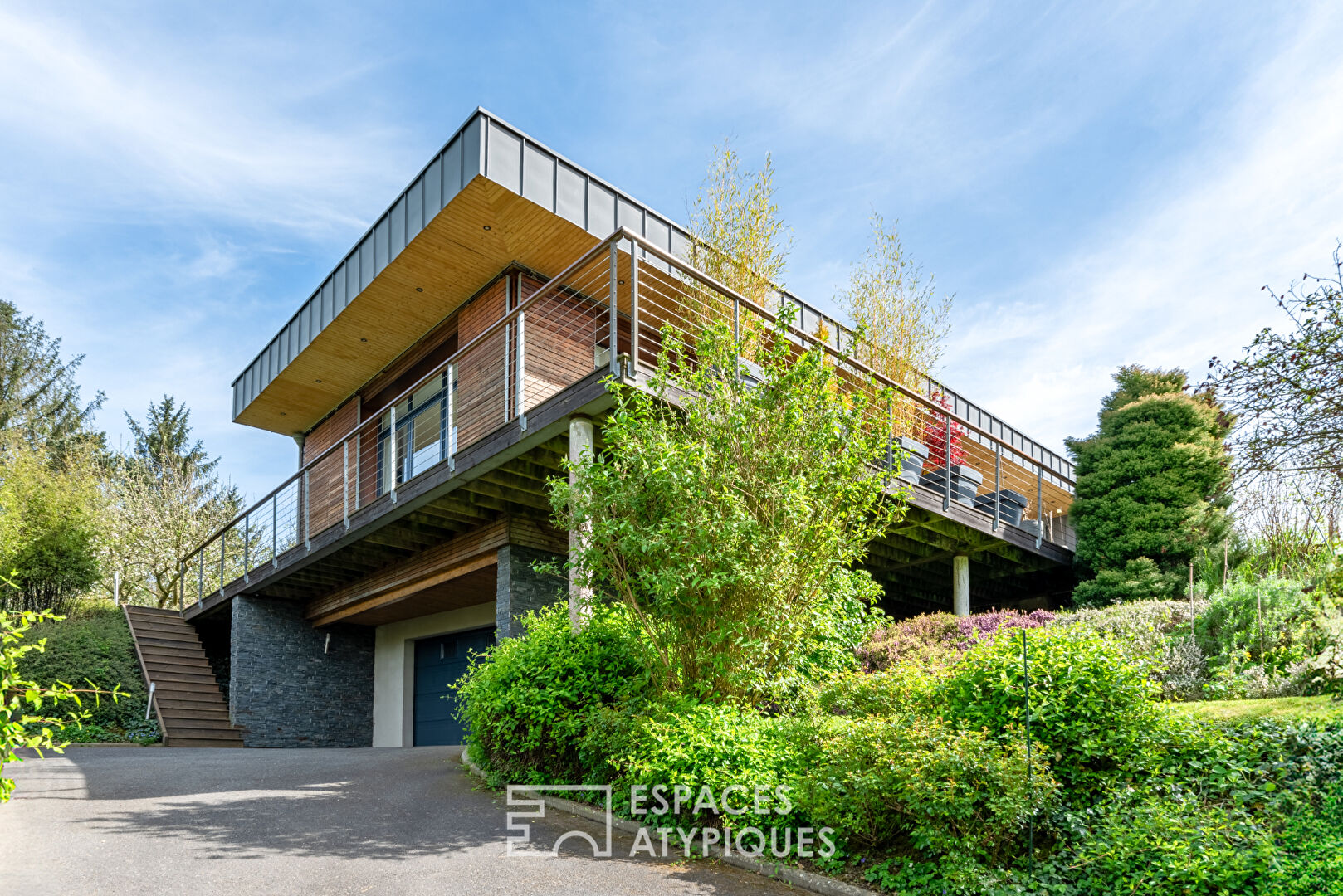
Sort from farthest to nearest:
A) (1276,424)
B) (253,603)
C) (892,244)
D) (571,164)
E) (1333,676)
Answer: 1. (253,603)
2. (892,244)
3. (571,164)
4. (1333,676)
5. (1276,424)

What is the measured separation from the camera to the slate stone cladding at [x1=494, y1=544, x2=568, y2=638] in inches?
421

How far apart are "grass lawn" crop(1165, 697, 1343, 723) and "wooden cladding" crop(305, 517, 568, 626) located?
22.8 feet

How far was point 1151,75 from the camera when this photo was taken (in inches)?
314

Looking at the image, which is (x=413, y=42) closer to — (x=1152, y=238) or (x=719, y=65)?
(x=719, y=65)

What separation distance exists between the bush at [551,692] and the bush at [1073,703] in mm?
2723

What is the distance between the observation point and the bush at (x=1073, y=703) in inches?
205

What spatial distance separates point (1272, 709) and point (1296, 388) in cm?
214

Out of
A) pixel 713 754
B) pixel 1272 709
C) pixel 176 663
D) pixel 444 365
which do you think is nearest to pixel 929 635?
pixel 1272 709

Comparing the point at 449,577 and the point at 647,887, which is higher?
the point at 449,577

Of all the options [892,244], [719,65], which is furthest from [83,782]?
[892,244]

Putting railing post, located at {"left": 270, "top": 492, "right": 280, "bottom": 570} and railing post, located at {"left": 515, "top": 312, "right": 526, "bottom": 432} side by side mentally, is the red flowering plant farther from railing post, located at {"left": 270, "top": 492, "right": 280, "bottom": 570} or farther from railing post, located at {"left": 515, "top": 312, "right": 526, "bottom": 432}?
railing post, located at {"left": 270, "top": 492, "right": 280, "bottom": 570}

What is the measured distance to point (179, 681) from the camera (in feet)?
52.3

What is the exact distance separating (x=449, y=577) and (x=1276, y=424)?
9.50 m

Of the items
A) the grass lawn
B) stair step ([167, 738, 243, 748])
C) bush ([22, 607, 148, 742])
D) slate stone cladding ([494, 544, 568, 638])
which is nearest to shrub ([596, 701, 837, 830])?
the grass lawn
